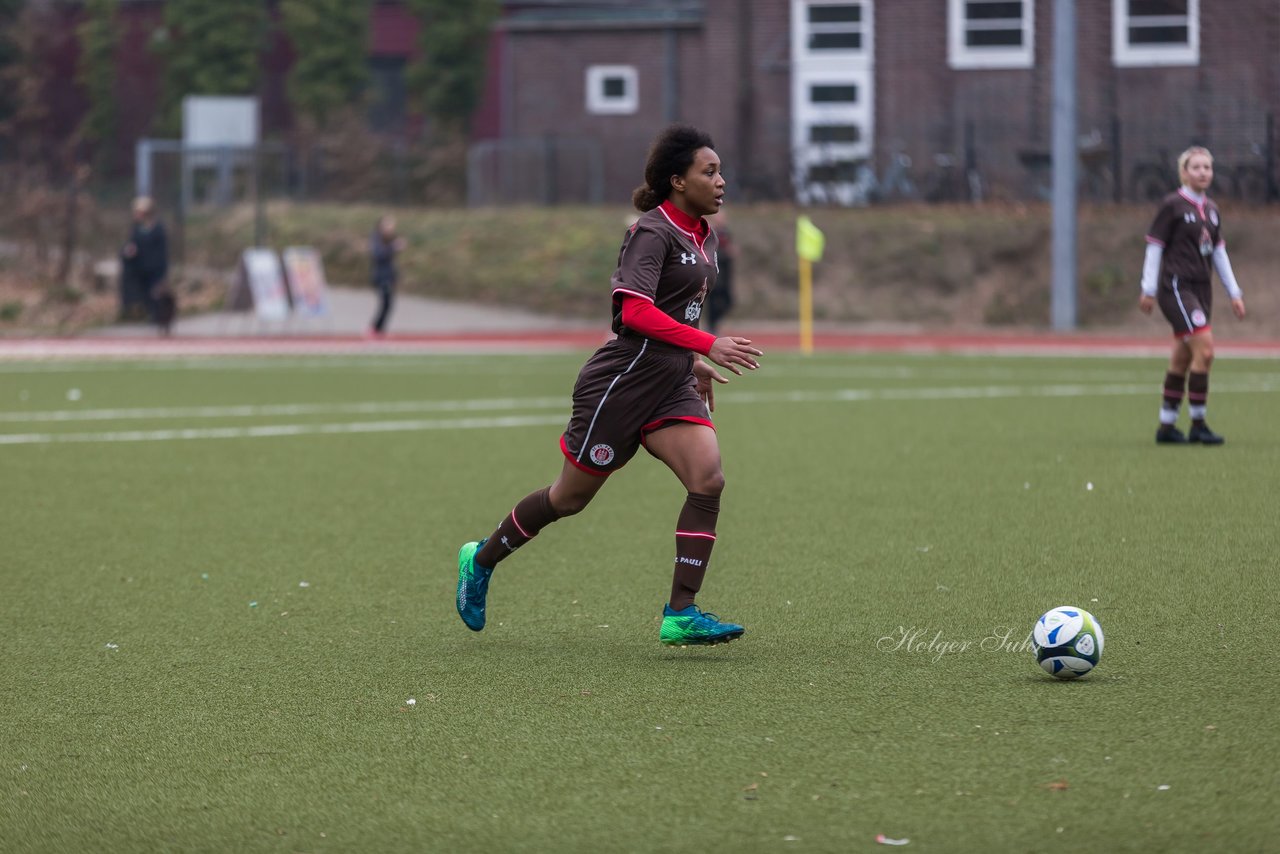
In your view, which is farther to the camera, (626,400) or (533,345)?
(533,345)

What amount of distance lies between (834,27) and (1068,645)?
35891mm

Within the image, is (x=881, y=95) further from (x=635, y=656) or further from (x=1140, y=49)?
(x=635, y=656)

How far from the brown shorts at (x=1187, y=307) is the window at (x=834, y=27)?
91.9ft

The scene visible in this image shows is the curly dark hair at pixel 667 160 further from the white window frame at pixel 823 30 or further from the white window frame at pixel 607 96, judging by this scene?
the white window frame at pixel 607 96

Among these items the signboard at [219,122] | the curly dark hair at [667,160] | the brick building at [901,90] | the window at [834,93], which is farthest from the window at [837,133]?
the curly dark hair at [667,160]

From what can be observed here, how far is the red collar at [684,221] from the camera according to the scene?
720 cm

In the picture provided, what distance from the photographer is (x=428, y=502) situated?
465 inches

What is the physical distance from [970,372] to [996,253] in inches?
473

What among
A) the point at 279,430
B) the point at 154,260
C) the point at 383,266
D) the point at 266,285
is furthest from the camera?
the point at 266,285

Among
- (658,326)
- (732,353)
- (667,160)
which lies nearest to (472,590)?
(658,326)

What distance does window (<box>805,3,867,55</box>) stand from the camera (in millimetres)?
41031

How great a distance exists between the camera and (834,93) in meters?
41.2

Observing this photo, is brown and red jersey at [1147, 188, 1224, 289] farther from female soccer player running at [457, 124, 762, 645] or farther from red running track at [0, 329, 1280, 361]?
red running track at [0, 329, 1280, 361]

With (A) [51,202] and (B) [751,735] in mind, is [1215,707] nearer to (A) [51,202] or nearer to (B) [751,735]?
(B) [751,735]
